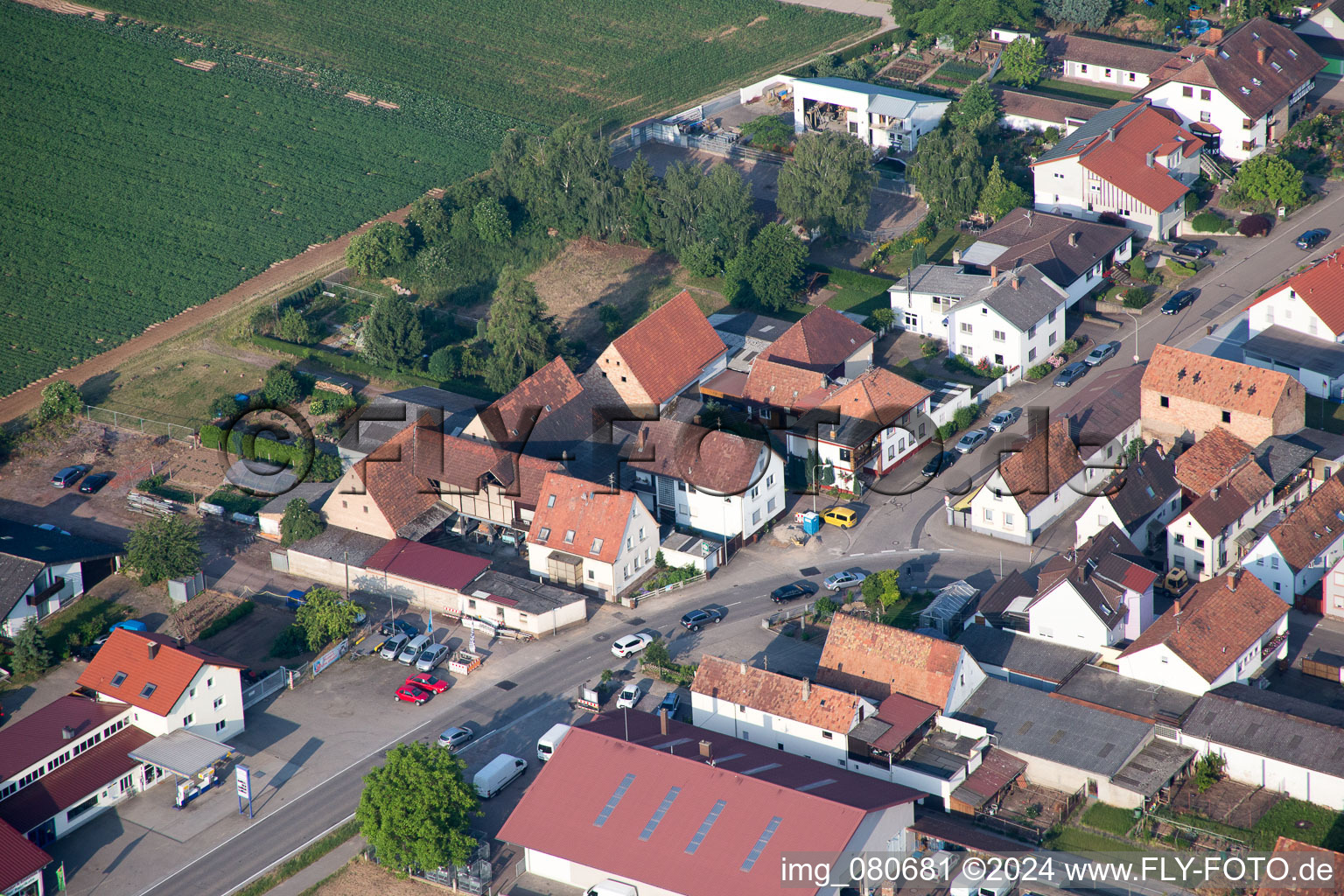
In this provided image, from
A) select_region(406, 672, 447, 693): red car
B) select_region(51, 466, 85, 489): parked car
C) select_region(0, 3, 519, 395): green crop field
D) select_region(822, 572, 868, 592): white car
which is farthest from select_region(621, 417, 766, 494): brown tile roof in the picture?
select_region(0, 3, 519, 395): green crop field

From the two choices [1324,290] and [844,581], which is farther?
[1324,290]

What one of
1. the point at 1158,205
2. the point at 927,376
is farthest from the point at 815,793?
the point at 1158,205

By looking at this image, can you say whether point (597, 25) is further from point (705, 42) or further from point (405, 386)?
point (405, 386)

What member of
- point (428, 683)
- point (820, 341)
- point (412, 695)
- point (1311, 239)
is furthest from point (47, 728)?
point (1311, 239)

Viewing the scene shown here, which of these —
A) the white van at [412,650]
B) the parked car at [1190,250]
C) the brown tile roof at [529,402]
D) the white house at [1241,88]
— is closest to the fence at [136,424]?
the brown tile roof at [529,402]

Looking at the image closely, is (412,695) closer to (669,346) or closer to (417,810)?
(417,810)

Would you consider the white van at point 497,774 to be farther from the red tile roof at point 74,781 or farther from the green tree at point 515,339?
the green tree at point 515,339

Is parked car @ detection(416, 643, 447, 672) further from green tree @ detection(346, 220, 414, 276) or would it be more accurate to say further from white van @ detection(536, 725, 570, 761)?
green tree @ detection(346, 220, 414, 276)
